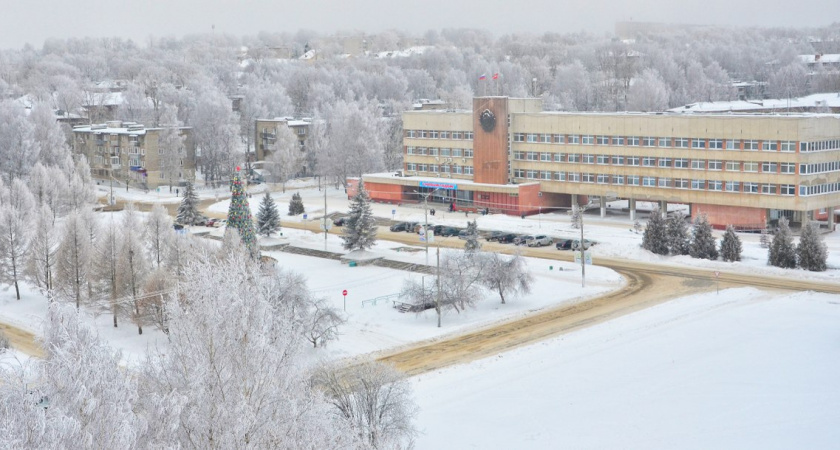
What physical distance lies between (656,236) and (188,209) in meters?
33.5

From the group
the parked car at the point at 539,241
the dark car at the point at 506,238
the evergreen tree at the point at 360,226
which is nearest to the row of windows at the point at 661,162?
the parked car at the point at 539,241

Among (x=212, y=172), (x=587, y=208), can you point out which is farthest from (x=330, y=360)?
(x=212, y=172)

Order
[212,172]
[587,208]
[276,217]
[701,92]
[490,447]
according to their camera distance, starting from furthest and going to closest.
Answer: [701,92]
[212,172]
[587,208]
[276,217]
[490,447]

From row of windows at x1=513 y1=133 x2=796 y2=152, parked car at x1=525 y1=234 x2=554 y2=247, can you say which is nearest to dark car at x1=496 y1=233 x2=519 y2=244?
parked car at x1=525 y1=234 x2=554 y2=247

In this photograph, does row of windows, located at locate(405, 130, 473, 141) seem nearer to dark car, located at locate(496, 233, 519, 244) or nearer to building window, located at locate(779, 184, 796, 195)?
dark car, located at locate(496, 233, 519, 244)

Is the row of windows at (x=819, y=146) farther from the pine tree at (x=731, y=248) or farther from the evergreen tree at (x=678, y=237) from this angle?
the pine tree at (x=731, y=248)

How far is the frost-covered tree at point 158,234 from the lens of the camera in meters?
51.3

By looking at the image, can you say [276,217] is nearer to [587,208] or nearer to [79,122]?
[587,208]

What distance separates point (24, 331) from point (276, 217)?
914 inches

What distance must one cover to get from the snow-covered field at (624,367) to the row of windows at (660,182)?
981cm

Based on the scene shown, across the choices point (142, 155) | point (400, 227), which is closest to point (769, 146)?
point (400, 227)

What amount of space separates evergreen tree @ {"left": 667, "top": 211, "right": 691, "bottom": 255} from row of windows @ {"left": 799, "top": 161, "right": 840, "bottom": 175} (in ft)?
34.8

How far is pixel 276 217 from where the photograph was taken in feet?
214

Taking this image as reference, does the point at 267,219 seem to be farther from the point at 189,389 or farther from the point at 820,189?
the point at 189,389
